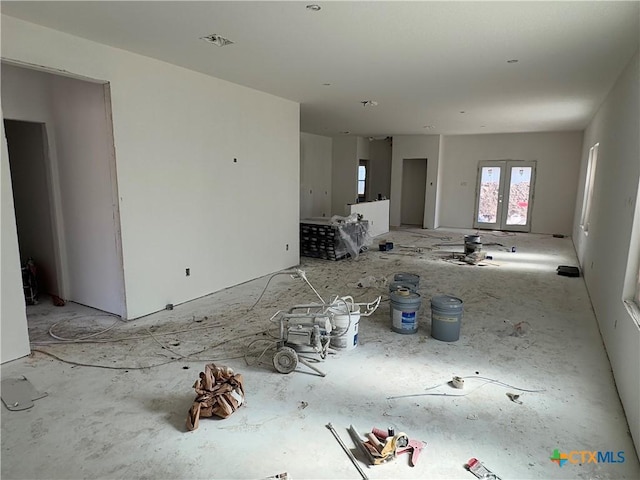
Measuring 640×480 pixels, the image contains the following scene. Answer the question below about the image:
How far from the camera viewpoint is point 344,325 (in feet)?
12.0

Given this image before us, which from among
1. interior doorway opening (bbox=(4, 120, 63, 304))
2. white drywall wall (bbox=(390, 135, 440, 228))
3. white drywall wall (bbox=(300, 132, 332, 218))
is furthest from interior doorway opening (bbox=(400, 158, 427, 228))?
interior doorway opening (bbox=(4, 120, 63, 304))

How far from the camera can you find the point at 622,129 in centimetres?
425

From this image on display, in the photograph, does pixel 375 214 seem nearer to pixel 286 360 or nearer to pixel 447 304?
pixel 447 304

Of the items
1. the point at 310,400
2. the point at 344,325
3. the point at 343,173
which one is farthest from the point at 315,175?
the point at 310,400

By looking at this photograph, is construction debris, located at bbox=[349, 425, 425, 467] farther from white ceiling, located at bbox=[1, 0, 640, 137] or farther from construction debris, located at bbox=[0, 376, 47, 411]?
white ceiling, located at bbox=[1, 0, 640, 137]

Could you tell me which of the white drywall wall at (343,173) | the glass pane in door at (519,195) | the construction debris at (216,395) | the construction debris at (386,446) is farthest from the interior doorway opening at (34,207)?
the glass pane in door at (519,195)

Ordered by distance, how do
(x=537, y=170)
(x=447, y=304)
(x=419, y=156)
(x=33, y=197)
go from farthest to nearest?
(x=419, y=156) < (x=537, y=170) < (x=33, y=197) < (x=447, y=304)

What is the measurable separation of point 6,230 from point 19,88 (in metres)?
1.96

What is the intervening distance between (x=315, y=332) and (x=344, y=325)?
34cm

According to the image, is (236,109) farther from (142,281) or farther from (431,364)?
(431,364)

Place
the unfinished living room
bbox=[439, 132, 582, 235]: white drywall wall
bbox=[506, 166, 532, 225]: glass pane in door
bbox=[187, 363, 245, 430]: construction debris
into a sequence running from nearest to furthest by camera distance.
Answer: the unfinished living room → bbox=[187, 363, 245, 430]: construction debris → bbox=[439, 132, 582, 235]: white drywall wall → bbox=[506, 166, 532, 225]: glass pane in door

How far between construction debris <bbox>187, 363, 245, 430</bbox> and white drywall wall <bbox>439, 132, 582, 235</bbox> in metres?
10.6

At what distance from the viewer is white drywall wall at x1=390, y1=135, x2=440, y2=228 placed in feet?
Answer: 37.9

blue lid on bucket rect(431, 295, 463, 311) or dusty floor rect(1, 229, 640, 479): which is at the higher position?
blue lid on bucket rect(431, 295, 463, 311)
